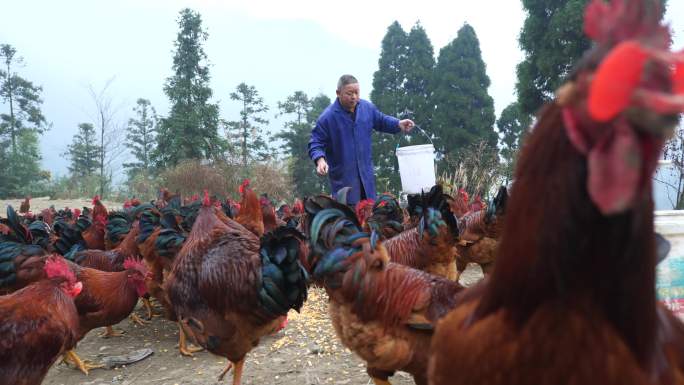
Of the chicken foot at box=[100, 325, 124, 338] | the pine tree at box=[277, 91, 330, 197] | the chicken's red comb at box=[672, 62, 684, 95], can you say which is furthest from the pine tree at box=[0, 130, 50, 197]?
the chicken's red comb at box=[672, 62, 684, 95]

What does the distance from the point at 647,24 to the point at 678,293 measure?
287 centimetres

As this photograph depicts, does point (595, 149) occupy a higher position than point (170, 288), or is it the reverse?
point (595, 149)

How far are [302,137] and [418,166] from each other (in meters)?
18.6

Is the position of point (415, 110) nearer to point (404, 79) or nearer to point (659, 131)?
point (404, 79)

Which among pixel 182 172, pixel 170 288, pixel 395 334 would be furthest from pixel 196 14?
pixel 395 334

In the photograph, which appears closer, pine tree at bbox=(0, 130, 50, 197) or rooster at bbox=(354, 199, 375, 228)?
rooster at bbox=(354, 199, 375, 228)

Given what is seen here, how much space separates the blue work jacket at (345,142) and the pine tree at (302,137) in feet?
56.2

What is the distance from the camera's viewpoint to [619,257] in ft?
3.19

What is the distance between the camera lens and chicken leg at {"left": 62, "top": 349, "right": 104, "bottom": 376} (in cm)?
411

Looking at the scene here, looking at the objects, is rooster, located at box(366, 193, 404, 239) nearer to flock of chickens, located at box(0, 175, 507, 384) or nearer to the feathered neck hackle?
flock of chickens, located at box(0, 175, 507, 384)

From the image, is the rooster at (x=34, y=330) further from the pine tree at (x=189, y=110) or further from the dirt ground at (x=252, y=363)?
the pine tree at (x=189, y=110)

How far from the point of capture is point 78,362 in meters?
4.15

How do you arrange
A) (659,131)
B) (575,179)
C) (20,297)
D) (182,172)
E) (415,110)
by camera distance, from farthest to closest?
(415,110), (182,172), (20,297), (575,179), (659,131)

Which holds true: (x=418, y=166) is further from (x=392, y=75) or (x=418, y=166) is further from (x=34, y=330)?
(x=392, y=75)
